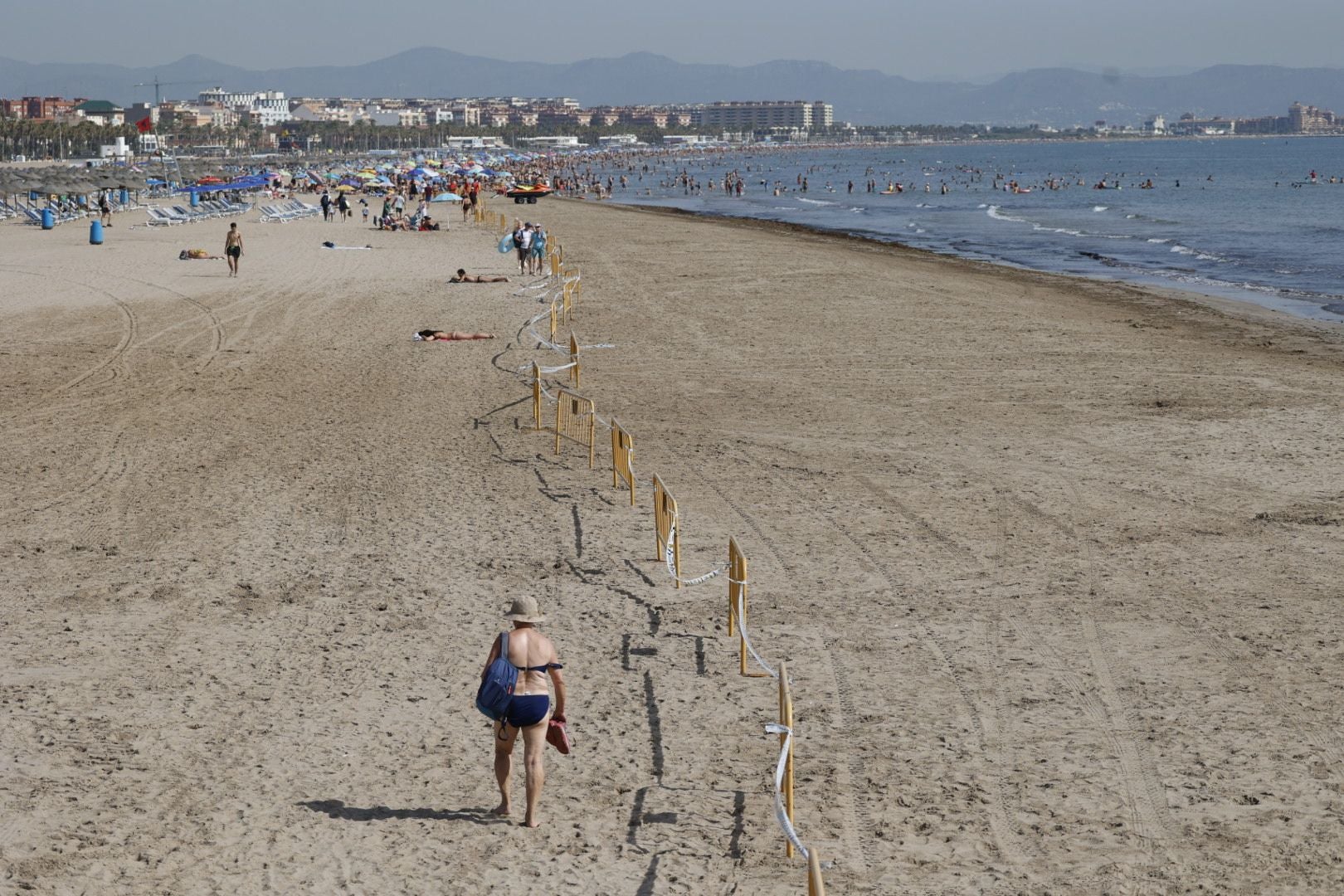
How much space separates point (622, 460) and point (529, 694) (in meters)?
6.77

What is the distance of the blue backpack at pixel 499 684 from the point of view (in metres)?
6.55

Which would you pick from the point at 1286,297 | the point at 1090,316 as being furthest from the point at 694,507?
the point at 1286,297

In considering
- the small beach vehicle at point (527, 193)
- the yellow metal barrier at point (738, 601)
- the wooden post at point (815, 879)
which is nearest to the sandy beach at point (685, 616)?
the yellow metal barrier at point (738, 601)

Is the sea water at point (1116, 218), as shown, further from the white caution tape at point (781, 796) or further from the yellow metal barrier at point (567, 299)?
the white caution tape at point (781, 796)

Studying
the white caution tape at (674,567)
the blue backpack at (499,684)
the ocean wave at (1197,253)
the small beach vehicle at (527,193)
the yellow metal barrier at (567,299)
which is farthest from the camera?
the small beach vehicle at (527,193)

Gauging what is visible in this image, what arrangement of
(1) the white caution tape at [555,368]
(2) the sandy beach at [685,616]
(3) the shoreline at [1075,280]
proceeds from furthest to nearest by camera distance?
1. (3) the shoreline at [1075,280]
2. (1) the white caution tape at [555,368]
3. (2) the sandy beach at [685,616]

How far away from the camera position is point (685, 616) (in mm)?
9992

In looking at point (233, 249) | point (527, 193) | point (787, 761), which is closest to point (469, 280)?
point (233, 249)

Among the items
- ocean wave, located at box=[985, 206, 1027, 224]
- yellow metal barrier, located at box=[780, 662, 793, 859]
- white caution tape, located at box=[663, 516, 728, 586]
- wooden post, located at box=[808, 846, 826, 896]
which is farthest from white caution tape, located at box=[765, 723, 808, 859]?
ocean wave, located at box=[985, 206, 1027, 224]

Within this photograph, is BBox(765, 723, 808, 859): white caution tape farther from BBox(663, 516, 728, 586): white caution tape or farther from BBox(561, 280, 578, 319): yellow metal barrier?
BBox(561, 280, 578, 319): yellow metal barrier

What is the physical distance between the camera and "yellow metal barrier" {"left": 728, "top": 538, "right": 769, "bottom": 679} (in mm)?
8719

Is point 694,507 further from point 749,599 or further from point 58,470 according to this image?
point 58,470

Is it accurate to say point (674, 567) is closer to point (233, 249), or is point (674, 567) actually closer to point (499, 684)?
point (499, 684)

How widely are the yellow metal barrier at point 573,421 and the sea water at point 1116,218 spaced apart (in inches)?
715
